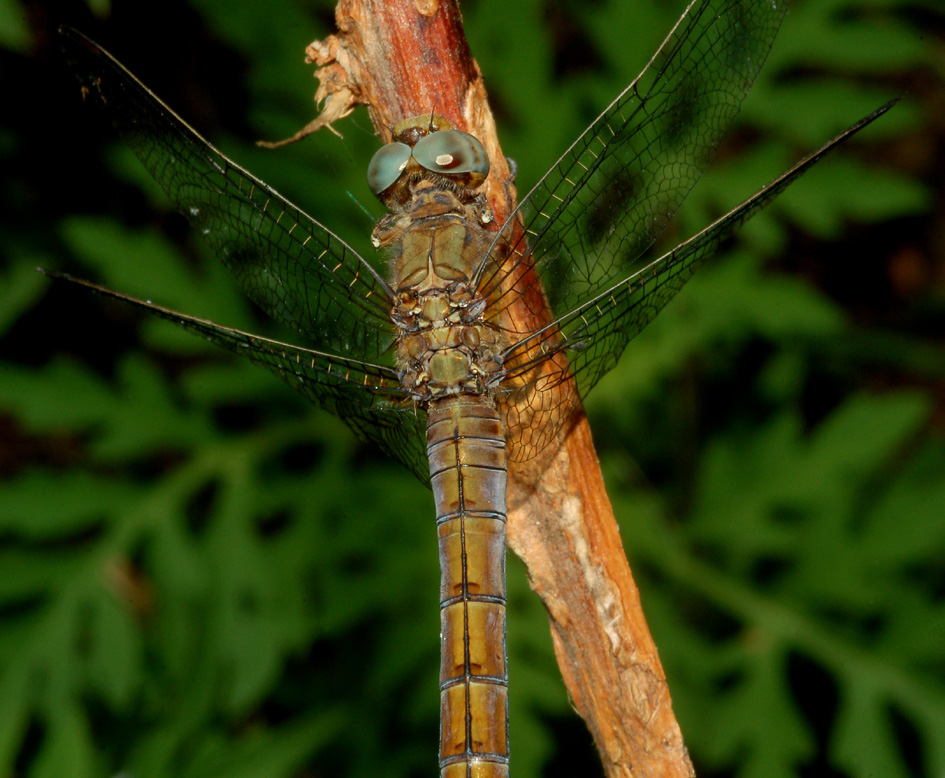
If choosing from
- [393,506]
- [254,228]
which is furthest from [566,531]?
[393,506]

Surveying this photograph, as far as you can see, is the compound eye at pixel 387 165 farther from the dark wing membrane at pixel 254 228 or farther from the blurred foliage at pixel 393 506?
the blurred foliage at pixel 393 506

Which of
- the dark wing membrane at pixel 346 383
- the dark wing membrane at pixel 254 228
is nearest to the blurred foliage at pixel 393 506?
the dark wing membrane at pixel 254 228

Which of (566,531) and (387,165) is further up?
(387,165)

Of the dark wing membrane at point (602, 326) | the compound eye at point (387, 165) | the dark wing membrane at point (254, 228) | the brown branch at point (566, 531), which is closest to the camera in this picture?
the brown branch at point (566, 531)

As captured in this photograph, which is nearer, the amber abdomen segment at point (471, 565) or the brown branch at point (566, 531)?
the brown branch at point (566, 531)

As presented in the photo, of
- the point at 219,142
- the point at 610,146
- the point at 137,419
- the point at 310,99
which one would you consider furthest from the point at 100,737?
the point at 610,146

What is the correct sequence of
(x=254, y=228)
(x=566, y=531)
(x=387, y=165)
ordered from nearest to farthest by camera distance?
(x=566, y=531) < (x=387, y=165) < (x=254, y=228)

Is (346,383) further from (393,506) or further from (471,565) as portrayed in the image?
(393,506)
